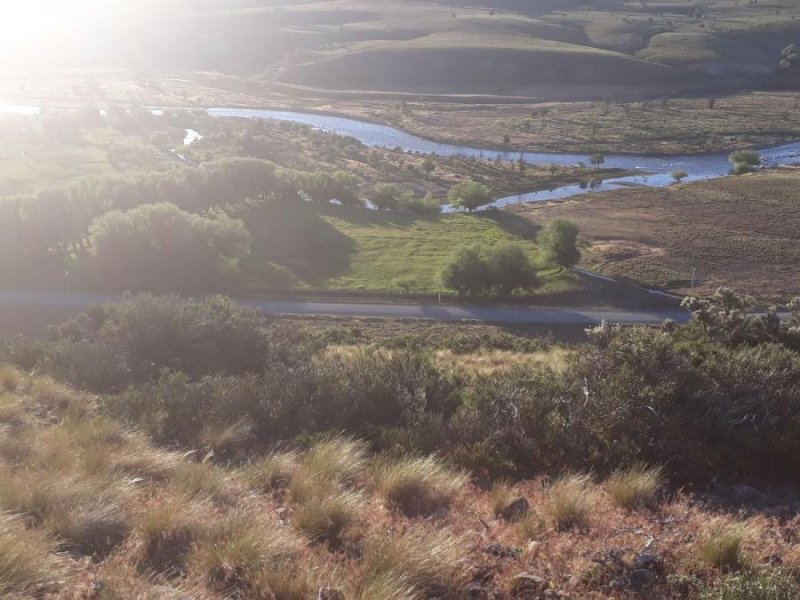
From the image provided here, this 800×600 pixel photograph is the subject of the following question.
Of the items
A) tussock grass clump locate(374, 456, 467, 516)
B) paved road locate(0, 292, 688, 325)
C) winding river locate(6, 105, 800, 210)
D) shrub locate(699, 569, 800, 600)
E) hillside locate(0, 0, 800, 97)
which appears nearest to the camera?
shrub locate(699, 569, 800, 600)

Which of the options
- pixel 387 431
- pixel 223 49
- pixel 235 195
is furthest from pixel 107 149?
pixel 223 49

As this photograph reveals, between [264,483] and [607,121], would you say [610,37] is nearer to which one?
[607,121]

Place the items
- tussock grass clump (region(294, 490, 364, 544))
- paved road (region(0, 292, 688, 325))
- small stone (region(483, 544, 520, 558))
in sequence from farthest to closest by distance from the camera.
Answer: paved road (region(0, 292, 688, 325)), tussock grass clump (region(294, 490, 364, 544)), small stone (region(483, 544, 520, 558))

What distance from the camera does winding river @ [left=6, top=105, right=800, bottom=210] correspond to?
82062 millimetres

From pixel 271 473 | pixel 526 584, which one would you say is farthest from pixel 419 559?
pixel 271 473

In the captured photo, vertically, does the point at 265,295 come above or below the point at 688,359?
below

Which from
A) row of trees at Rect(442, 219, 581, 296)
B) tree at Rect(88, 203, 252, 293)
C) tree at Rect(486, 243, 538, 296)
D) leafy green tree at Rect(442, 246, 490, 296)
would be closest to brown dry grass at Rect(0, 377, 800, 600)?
tree at Rect(88, 203, 252, 293)

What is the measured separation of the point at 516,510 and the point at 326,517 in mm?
2244

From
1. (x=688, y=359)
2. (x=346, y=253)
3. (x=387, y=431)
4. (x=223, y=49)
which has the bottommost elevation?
(x=346, y=253)

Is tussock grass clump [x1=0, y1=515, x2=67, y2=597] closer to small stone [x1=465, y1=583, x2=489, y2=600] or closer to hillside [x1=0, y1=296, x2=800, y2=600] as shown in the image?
hillside [x1=0, y1=296, x2=800, y2=600]

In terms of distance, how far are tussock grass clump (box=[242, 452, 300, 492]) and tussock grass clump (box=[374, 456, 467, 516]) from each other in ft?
3.61

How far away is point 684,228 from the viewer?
200 feet

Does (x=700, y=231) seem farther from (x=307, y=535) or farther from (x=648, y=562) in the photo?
(x=307, y=535)

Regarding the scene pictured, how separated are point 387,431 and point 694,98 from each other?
493ft
